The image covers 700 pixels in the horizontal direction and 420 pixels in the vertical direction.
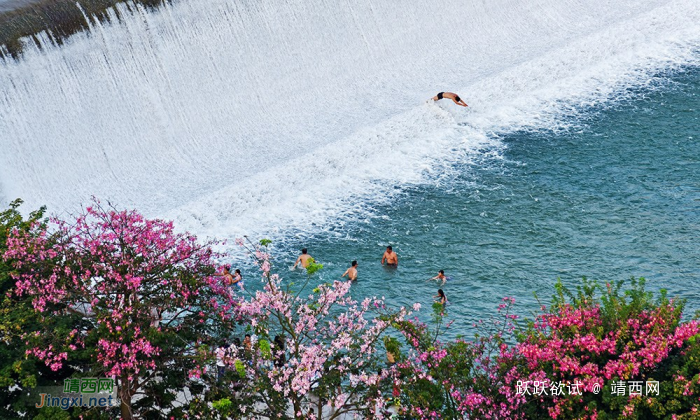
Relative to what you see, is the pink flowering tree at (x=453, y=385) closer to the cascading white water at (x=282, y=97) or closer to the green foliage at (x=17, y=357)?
the green foliage at (x=17, y=357)

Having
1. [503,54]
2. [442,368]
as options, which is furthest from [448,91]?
[442,368]

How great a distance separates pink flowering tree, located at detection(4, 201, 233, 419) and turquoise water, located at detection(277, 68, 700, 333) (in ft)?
25.3

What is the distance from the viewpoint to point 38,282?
55.3ft

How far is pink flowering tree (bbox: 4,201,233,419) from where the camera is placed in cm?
1591

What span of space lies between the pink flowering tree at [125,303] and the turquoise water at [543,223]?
772 centimetres

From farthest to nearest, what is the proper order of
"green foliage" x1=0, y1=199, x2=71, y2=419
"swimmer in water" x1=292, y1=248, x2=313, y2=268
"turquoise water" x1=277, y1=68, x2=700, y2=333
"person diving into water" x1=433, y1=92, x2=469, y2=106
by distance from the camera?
1. "person diving into water" x1=433, y1=92, x2=469, y2=106
2. "swimmer in water" x1=292, y1=248, x2=313, y2=268
3. "turquoise water" x1=277, y1=68, x2=700, y2=333
4. "green foliage" x1=0, y1=199, x2=71, y2=419

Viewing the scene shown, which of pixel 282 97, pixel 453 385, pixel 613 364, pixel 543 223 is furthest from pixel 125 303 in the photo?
pixel 282 97

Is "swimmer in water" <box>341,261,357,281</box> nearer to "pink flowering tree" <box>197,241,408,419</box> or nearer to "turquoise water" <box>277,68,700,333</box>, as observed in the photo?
"turquoise water" <box>277,68,700,333</box>

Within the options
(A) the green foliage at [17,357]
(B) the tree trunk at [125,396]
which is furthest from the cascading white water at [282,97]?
(A) the green foliage at [17,357]

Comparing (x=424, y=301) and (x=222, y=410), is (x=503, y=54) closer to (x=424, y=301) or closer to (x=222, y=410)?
(x=424, y=301)

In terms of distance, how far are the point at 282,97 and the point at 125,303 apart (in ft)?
62.1

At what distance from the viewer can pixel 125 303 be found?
16.4 metres

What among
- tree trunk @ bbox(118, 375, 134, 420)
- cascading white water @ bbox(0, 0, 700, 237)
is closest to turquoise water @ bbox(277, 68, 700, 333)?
cascading white water @ bbox(0, 0, 700, 237)

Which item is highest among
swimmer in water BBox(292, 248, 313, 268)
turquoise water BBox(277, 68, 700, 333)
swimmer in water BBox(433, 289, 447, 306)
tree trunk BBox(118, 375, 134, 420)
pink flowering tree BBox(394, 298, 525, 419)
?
turquoise water BBox(277, 68, 700, 333)
